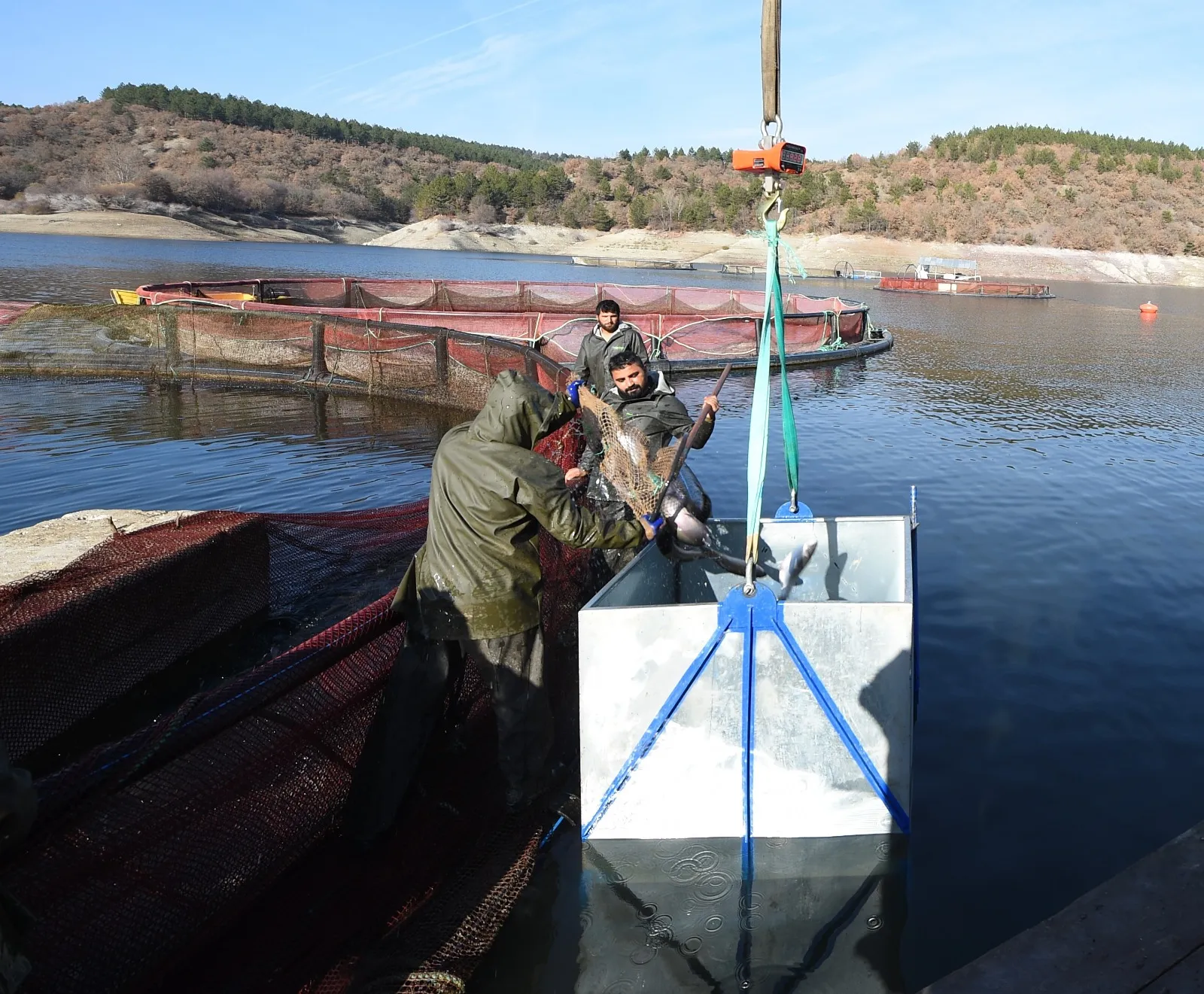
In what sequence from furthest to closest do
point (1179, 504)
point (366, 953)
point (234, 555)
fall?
point (1179, 504) < point (234, 555) < point (366, 953)

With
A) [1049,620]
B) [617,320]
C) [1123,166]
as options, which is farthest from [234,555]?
[1123,166]

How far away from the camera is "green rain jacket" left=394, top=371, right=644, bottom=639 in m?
4.00

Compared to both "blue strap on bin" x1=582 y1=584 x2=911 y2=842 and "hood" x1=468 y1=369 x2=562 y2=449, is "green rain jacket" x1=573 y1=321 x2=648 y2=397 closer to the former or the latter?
"hood" x1=468 y1=369 x2=562 y2=449

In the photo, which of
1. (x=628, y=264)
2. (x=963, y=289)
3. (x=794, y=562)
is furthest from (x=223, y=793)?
(x=628, y=264)

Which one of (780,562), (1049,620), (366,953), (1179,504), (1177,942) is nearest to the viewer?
(1177,942)

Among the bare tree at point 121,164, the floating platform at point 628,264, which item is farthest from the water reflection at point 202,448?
the bare tree at point 121,164

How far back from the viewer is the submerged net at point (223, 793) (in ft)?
9.51

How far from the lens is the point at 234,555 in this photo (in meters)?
6.43

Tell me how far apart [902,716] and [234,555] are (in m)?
4.73

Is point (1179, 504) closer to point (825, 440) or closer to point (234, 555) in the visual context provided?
point (825, 440)

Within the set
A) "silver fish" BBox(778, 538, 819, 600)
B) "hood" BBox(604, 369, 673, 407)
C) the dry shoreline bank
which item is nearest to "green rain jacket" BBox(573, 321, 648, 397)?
"hood" BBox(604, 369, 673, 407)

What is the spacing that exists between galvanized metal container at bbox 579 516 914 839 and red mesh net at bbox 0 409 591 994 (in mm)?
720

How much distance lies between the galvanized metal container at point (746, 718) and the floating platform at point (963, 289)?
52.4 m

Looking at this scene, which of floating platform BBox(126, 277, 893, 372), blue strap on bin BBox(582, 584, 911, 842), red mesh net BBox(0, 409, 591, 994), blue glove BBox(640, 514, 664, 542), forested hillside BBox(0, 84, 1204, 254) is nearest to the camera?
red mesh net BBox(0, 409, 591, 994)
